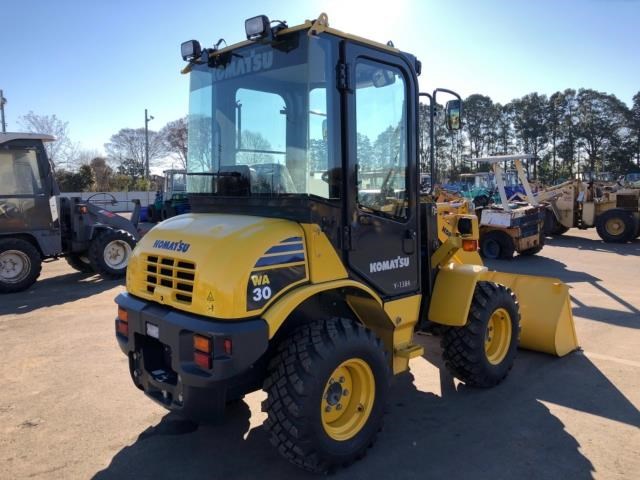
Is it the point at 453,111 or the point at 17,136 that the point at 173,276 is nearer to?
the point at 453,111

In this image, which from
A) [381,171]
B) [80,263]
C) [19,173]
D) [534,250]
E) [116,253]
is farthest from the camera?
[534,250]

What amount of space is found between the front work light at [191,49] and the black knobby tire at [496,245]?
32.9 ft

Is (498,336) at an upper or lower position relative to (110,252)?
lower

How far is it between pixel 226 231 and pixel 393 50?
5.87 feet

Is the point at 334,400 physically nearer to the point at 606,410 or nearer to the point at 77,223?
the point at 606,410

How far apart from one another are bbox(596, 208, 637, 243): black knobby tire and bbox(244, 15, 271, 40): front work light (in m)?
14.7

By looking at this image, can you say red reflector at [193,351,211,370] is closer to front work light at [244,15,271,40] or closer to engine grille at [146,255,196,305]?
engine grille at [146,255,196,305]

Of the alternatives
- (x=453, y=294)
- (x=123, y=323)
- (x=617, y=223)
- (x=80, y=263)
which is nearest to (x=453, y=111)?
(x=453, y=294)

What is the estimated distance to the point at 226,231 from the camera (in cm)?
310

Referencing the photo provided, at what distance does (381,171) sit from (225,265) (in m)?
1.39

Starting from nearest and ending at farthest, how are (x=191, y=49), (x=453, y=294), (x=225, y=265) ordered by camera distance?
1. (x=225, y=265)
2. (x=191, y=49)
3. (x=453, y=294)

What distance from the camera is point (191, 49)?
12.3 feet

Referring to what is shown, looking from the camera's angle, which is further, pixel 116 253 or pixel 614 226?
pixel 614 226

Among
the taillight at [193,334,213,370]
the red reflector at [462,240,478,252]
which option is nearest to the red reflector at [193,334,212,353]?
the taillight at [193,334,213,370]
